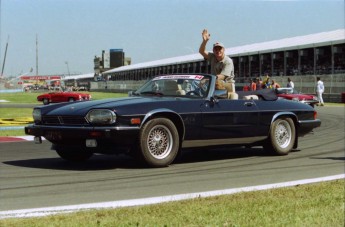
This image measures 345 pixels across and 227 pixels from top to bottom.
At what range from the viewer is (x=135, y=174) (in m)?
6.43

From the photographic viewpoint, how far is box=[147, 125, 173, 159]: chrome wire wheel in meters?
6.85

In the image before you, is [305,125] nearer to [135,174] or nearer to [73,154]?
[135,174]

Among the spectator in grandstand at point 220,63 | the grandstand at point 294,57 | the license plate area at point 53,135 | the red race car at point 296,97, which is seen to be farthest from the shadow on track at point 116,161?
the grandstand at point 294,57

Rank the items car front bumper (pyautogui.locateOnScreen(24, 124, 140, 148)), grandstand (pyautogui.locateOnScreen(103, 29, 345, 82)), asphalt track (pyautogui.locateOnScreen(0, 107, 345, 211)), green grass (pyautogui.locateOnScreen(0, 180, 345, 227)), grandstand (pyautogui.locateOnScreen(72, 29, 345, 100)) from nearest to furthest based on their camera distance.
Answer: green grass (pyautogui.locateOnScreen(0, 180, 345, 227)) < asphalt track (pyautogui.locateOnScreen(0, 107, 345, 211)) < car front bumper (pyautogui.locateOnScreen(24, 124, 140, 148)) < grandstand (pyautogui.locateOnScreen(72, 29, 345, 100)) < grandstand (pyautogui.locateOnScreen(103, 29, 345, 82))

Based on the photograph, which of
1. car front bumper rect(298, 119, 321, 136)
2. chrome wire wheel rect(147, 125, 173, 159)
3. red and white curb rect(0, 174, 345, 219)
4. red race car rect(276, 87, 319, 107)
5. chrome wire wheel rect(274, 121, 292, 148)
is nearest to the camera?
red and white curb rect(0, 174, 345, 219)

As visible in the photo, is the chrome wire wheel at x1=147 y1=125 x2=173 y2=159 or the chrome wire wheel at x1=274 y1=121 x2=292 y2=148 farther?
the chrome wire wheel at x1=274 y1=121 x2=292 y2=148

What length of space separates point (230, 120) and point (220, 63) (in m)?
1.21

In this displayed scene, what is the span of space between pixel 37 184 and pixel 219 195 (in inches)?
77.4

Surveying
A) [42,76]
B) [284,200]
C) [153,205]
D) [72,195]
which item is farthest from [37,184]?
[42,76]

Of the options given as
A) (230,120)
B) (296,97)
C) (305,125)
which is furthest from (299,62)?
(230,120)

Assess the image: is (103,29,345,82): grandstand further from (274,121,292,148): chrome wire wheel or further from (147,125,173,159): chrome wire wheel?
(147,125,173,159): chrome wire wheel

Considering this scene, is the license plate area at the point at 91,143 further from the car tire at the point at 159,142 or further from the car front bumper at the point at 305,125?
the car front bumper at the point at 305,125

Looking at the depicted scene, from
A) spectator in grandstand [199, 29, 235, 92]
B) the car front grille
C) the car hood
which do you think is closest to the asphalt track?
the car front grille

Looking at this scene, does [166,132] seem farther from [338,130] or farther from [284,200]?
[338,130]
